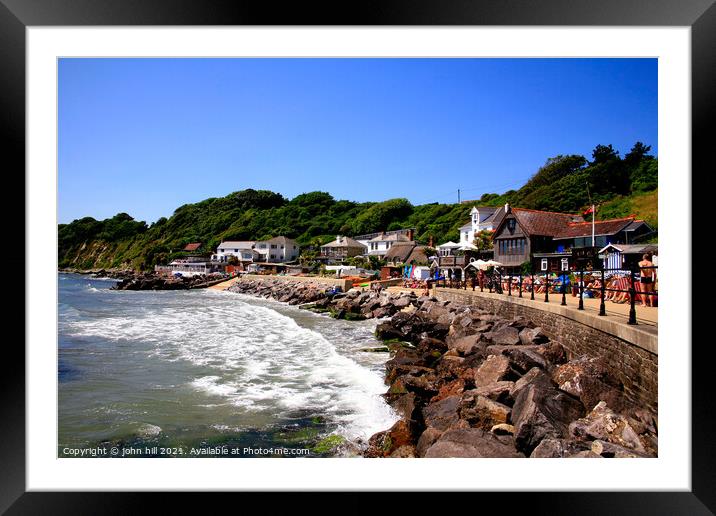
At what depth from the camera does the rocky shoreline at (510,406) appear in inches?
117

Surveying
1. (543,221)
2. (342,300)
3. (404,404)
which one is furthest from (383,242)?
(404,404)

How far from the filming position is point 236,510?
2.55m

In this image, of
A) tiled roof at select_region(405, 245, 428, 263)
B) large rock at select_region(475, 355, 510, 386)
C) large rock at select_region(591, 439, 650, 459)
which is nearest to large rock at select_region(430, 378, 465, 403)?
large rock at select_region(475, 355, 510, 386)

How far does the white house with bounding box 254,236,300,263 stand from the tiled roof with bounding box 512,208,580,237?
15888 millimetres

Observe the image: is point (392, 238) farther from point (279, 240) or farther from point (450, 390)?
point (450, 390)

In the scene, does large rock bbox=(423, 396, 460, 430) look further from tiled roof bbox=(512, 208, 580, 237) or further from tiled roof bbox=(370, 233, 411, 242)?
tiled roof bbox=(370, 233, 411, 242)

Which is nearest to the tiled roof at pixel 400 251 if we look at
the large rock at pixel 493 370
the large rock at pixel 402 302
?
the large rock at pixel 402 302

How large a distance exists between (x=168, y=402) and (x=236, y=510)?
2.73 metres

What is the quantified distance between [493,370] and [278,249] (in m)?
26.2

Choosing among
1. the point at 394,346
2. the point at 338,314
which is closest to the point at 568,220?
the point at 338,314

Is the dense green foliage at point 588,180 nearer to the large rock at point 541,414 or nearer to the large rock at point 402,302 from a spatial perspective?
the large rock at point 541,414

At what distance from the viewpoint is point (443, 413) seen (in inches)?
151

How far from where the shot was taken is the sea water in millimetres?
3936
